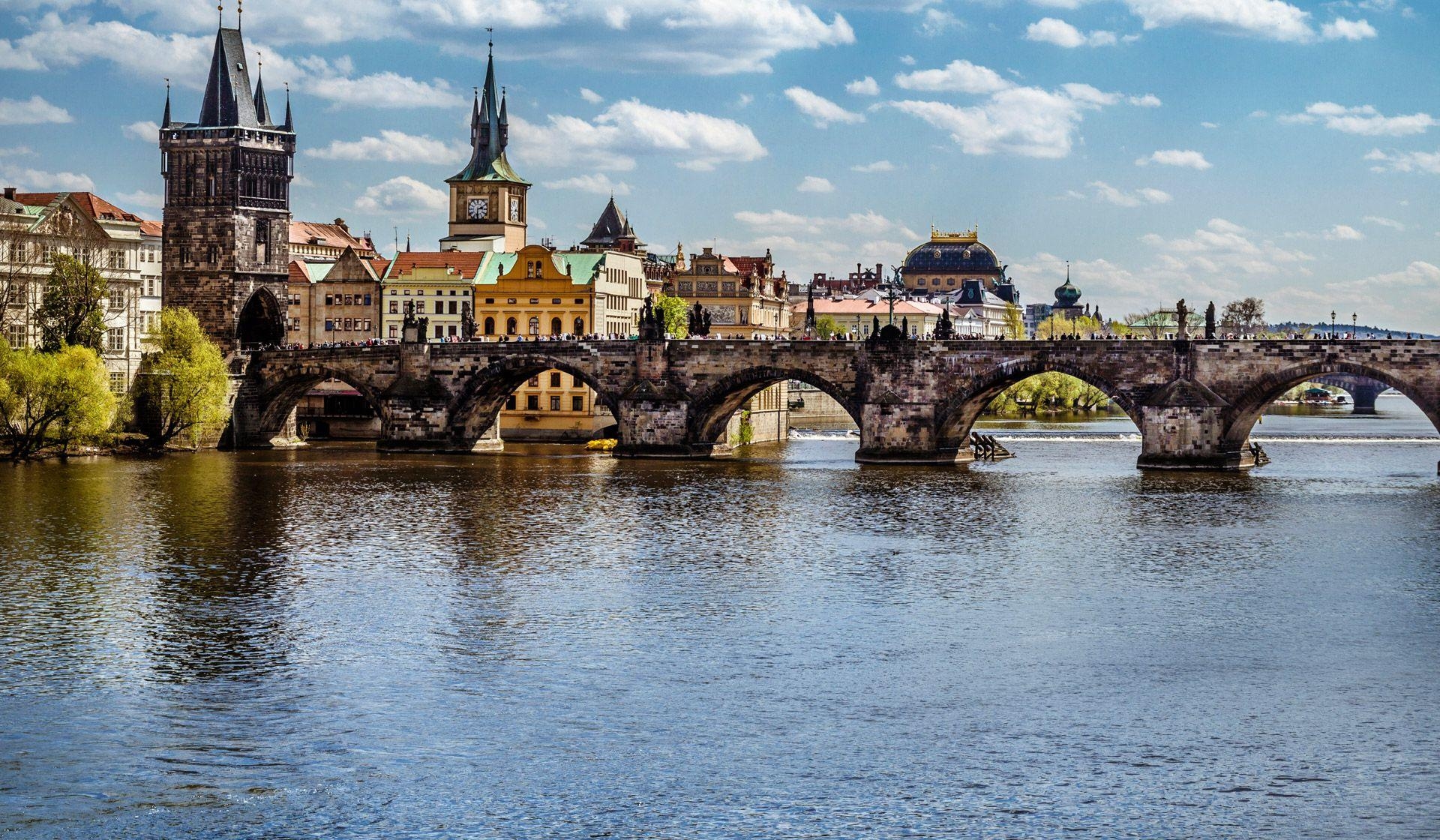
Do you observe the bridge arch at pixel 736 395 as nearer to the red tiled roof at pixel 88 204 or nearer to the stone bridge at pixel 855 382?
the stone bridge at pixel 855 382

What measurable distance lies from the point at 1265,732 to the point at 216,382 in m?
77.7

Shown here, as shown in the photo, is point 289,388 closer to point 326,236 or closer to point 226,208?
point 226,208

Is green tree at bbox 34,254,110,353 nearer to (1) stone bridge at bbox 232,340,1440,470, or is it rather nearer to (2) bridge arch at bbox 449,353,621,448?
(1) stone bridge at bbox 232,340,1440,470

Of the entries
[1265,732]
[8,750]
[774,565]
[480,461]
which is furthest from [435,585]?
[480,461]

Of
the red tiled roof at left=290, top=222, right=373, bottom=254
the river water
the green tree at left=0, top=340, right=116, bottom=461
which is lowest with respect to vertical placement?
the river water

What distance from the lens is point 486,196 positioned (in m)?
A: 149

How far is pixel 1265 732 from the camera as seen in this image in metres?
36.0

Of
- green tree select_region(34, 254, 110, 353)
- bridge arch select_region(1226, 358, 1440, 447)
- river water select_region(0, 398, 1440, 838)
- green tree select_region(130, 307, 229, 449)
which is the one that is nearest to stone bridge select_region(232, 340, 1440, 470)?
bridge arch select_region(1226, 358, 1440, 447)

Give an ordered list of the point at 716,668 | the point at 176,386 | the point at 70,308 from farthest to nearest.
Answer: the point at 176,386
the point at 70,308
the point at 716,668

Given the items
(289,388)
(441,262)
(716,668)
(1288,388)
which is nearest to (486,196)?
(441,262)

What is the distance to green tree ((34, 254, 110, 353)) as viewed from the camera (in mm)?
97375

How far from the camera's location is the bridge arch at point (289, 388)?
11012 cm

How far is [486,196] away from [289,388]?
40535mm

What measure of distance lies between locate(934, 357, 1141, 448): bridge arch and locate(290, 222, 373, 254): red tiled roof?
284 ft
